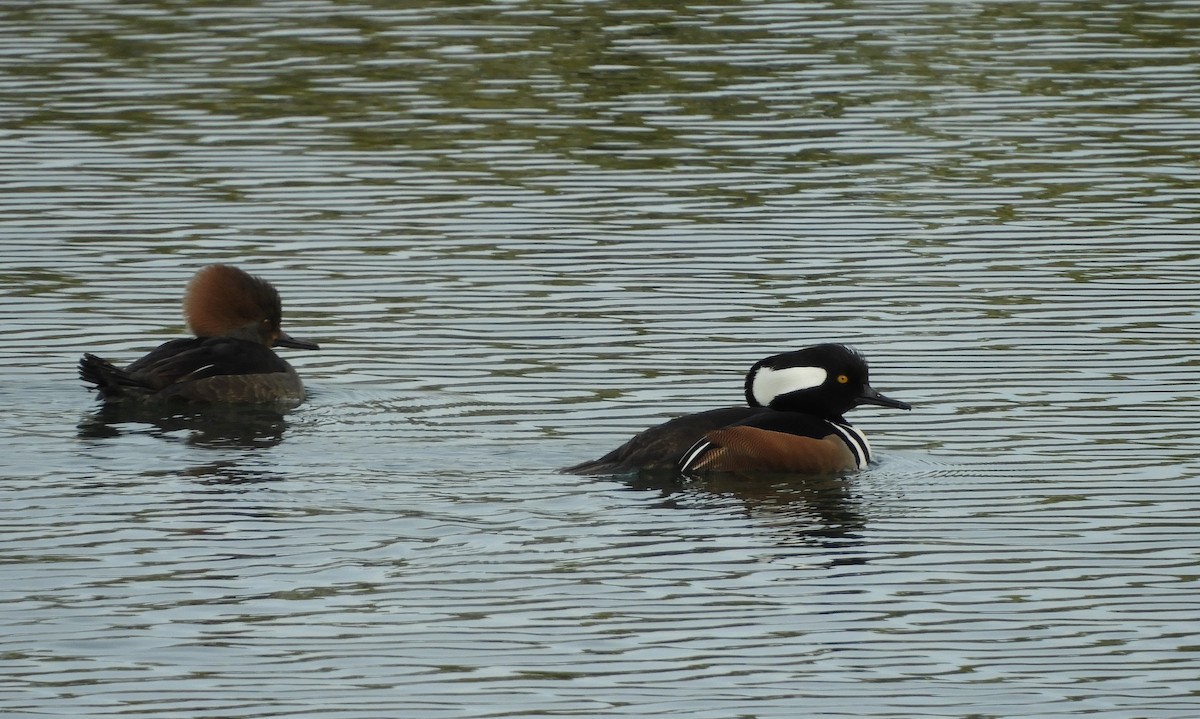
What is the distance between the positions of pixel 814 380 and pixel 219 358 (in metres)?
3.74

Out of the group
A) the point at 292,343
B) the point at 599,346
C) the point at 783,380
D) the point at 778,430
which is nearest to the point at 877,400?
the point at 783,380

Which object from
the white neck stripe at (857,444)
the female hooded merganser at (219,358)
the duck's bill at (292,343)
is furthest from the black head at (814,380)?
the duck's bill at (292,343)

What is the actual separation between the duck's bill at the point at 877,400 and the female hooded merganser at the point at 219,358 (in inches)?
137

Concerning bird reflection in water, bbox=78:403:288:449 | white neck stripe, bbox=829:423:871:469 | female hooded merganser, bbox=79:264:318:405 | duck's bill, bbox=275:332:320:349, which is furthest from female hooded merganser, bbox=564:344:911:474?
duck's bill, bbox=275:332:320:349

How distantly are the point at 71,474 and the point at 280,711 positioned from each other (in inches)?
155

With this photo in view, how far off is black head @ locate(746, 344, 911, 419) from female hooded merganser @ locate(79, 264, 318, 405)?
118 inches

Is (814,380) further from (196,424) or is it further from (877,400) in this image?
(196,424)

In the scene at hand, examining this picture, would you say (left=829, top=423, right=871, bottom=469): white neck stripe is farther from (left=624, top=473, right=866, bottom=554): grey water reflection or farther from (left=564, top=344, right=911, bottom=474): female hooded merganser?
(left=624, top=473, right=866, bottom=554): grey water reflection

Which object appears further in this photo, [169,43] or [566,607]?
[169,43]

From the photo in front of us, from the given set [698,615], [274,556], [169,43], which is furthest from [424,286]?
[169,43]

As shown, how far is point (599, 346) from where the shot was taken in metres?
14.7

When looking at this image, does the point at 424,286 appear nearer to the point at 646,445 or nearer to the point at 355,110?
the point at 646,445

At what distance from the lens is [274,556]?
10070 mm

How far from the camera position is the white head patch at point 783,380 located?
12352mm
